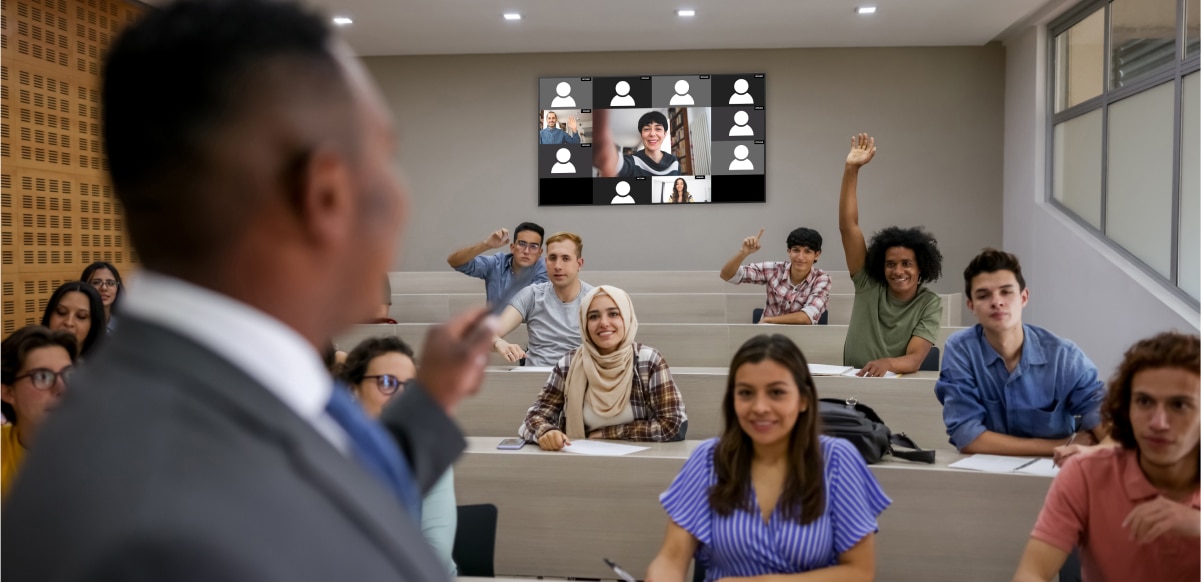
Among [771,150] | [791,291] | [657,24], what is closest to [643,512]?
[791,291]

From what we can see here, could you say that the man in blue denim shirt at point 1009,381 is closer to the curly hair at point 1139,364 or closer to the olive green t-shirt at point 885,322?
the curly hair at point 1139,364

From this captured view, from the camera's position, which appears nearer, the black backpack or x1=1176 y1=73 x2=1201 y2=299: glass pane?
the black backpack

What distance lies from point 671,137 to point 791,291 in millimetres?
3258

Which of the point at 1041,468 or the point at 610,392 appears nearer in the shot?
the point at 1041,468

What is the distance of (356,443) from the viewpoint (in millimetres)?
598

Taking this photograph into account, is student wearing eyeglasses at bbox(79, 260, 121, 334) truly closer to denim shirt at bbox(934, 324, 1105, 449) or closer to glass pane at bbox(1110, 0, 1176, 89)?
denim shirt at bbox(934, 324, 1105, 449)

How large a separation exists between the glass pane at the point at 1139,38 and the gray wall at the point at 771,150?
2.58 meters

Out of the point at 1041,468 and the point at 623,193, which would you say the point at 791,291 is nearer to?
the point at 623,193

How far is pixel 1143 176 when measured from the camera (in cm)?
641

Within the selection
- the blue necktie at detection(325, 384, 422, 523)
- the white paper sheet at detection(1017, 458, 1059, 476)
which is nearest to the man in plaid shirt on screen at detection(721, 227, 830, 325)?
the white paper sheet at detection(1017, 458, 1059, 476)

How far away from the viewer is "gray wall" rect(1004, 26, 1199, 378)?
6.29 m

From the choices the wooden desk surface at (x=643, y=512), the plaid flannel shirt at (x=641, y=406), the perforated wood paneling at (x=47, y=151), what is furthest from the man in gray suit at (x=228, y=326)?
the perforated wood paneling at (x=47, y=151)

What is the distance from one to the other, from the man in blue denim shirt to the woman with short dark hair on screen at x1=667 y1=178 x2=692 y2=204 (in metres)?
6.42

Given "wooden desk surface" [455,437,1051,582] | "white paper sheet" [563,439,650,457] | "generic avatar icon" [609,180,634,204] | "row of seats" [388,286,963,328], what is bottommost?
"wooden desk surface" [455,437,1051,582]
